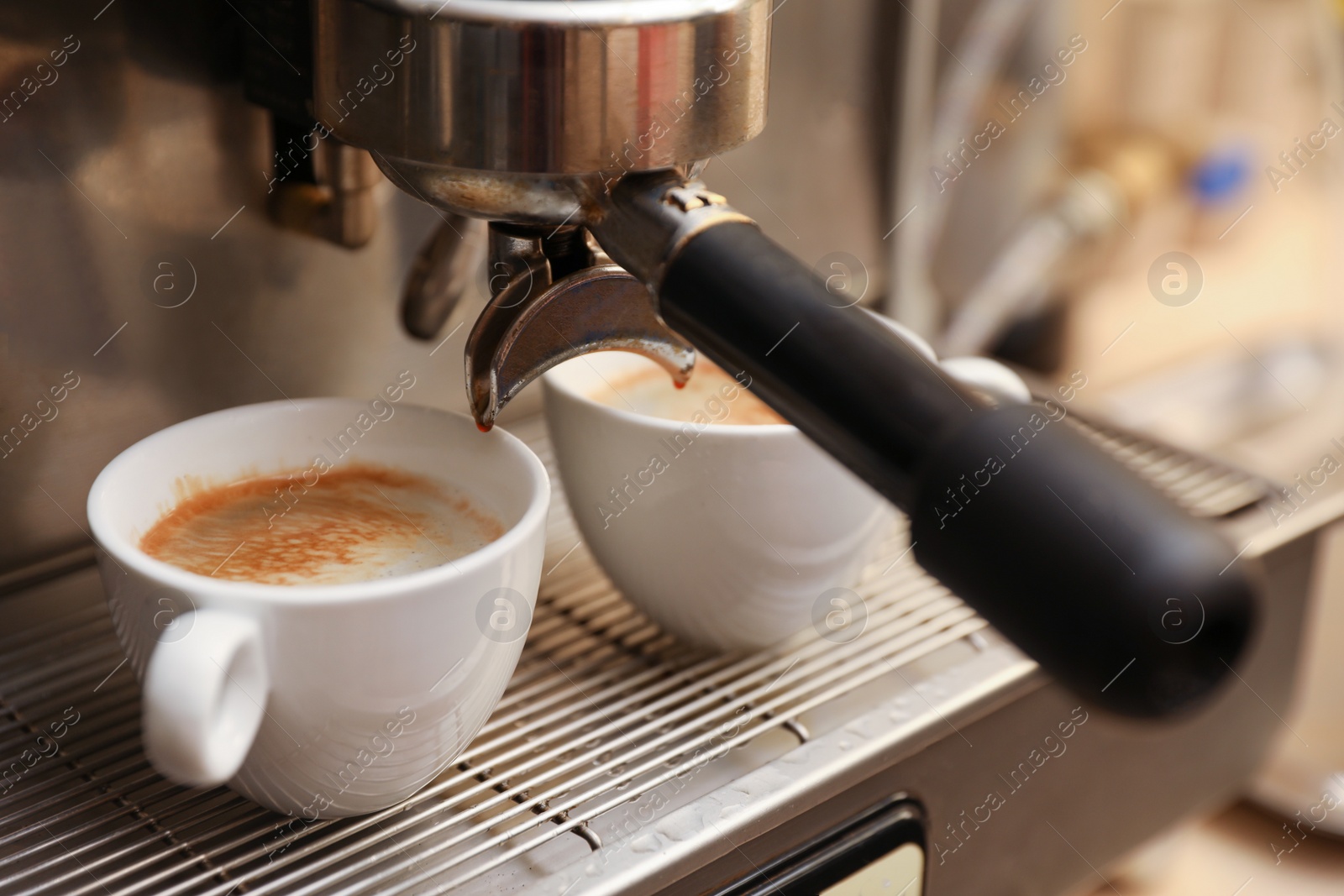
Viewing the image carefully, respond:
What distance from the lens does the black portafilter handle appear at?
214mm

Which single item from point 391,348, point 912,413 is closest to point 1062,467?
point 912,413

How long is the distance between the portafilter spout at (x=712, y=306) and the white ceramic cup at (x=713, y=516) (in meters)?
0.03

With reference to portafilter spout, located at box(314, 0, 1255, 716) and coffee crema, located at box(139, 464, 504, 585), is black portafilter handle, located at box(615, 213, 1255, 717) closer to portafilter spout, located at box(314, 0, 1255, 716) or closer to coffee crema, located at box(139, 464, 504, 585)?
portafilter spout, located at box(314, 0, 1255, 716)

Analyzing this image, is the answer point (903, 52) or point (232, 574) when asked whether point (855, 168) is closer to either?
point (903, 52)

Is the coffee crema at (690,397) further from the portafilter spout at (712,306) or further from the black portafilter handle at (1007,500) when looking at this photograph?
the black portafilter handle at (1007,500)

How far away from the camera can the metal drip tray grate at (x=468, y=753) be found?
33cm

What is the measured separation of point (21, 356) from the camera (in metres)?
0.41

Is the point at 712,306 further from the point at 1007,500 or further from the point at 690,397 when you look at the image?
the point at 690,397

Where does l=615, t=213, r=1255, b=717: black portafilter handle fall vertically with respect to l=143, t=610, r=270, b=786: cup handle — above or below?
above

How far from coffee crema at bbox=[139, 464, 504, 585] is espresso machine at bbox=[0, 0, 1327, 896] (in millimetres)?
51

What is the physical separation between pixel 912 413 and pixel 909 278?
0.41 meters

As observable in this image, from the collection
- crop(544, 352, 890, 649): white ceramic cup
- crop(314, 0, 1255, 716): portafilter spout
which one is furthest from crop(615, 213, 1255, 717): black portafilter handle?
crop(544, 352, 890, 649): white ceramic cup

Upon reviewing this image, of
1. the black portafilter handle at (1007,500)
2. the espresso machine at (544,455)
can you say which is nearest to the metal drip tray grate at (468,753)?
the espresso machine at (544,455)

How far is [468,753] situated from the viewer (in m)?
0.38
